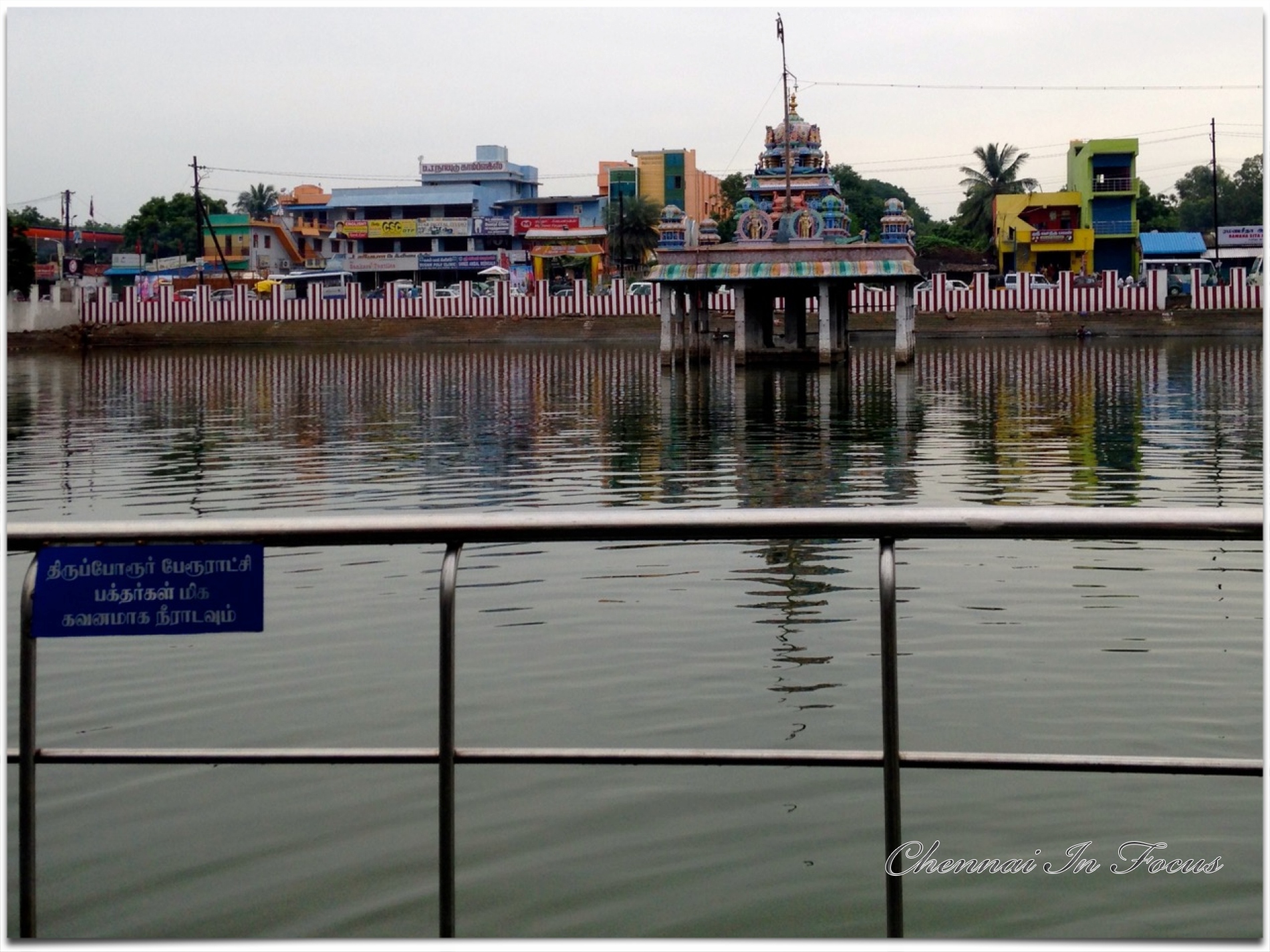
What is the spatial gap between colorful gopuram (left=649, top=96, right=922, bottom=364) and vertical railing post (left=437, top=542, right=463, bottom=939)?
38.3 metres

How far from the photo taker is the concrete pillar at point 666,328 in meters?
43.7

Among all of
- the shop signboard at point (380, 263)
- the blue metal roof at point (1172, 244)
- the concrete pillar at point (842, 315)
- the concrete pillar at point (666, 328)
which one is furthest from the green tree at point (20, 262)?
the blue metal roof at point (1172, 244)

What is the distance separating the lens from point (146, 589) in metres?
3.20

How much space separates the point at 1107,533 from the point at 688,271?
3965 centimetres

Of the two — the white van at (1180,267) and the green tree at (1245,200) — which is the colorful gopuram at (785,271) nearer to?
the white van at (1180,267)

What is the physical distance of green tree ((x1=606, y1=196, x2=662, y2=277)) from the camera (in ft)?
265

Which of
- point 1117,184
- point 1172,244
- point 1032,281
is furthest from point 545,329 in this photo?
point 1172,244

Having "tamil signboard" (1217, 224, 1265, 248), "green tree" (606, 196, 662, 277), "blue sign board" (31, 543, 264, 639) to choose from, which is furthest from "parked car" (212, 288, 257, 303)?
"blue sign board" (31, 543, 264, 639)

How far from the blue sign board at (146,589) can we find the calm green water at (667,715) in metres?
2.14

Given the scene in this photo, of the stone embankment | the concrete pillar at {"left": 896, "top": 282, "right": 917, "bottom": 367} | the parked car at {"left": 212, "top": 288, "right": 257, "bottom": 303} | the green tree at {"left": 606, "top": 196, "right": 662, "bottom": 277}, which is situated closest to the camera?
the concrete pillar at {"left": 896, "top": 282, "right": 917, "bottom": 367}

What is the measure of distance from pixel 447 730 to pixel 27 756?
0.86 meters

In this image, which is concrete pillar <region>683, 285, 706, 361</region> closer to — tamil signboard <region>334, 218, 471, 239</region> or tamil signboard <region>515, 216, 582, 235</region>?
tamil signboard <region>515, 216, 582, 235</region>

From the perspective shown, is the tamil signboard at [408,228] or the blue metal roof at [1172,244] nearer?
the blue metal roof at [1172,244]

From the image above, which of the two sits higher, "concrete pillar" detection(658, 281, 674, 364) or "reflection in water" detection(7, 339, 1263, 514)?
"concrete pillar" detection(658, 281, 674, 364)
